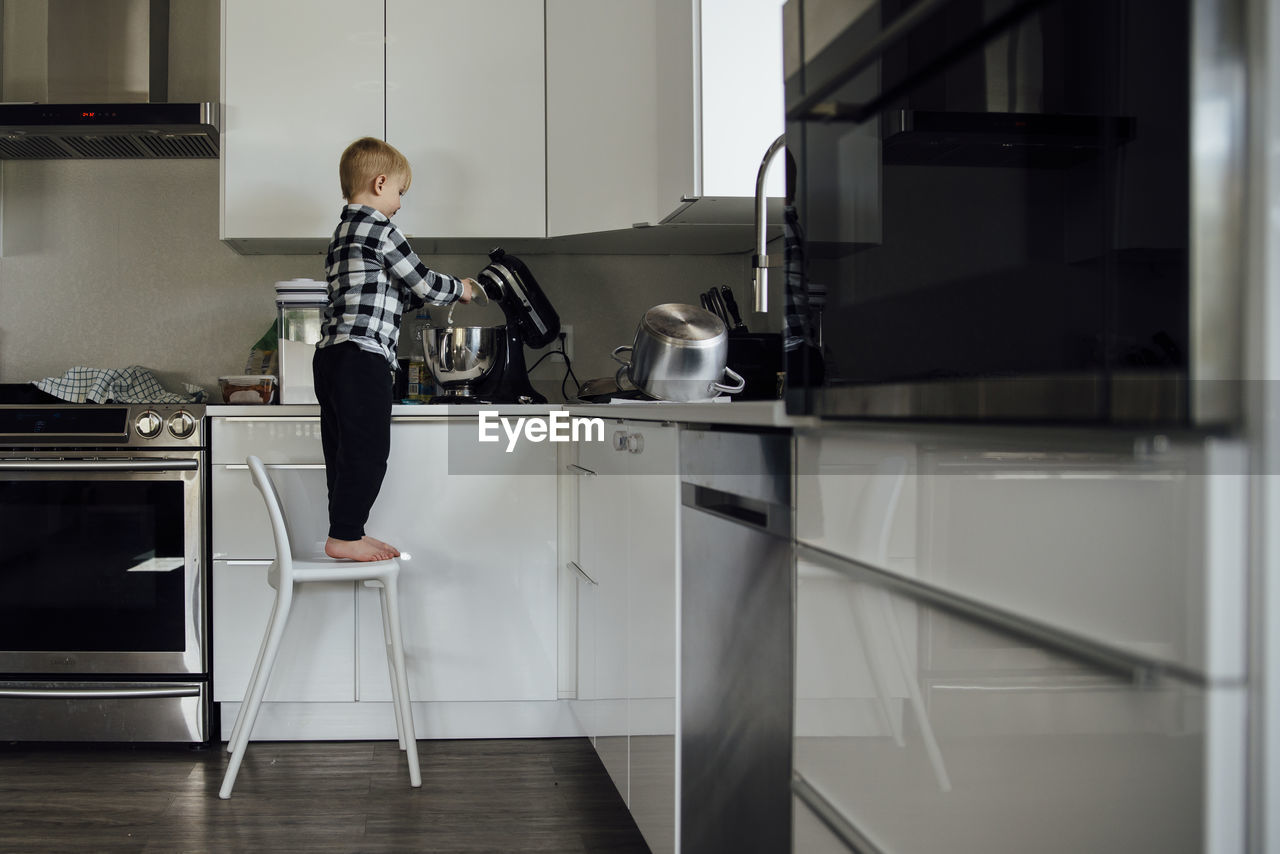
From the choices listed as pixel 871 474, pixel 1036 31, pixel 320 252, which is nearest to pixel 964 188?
pixel 1036 31

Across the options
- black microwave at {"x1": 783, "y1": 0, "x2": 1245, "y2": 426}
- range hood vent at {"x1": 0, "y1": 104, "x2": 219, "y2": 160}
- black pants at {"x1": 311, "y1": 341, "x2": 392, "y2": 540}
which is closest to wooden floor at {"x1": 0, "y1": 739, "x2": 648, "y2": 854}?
black pants at {"x1": 311, "y1": 341, "x2": 392, "y2": 540}

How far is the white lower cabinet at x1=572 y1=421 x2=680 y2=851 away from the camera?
139 cm

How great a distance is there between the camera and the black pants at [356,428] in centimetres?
219

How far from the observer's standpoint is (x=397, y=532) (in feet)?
7.92

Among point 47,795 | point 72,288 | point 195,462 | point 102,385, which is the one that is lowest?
point 47,795

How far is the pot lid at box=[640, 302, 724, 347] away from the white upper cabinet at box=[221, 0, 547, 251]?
0.95 metres

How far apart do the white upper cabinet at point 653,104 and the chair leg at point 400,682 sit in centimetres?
110

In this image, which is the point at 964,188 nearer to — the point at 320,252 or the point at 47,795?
the point at 47,795

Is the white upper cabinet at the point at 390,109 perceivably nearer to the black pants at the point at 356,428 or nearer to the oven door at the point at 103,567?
the black pants at the point at 356,428

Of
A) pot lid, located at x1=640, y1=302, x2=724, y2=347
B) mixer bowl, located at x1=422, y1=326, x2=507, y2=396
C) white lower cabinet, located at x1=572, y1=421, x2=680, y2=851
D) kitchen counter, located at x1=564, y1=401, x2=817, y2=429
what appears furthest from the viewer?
mixer bowl, located at x1=422, y1=326, x2=507, y2=396

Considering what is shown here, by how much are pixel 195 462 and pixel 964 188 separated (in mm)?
2172

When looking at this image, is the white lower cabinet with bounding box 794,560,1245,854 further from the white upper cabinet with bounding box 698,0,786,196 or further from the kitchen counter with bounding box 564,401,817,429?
the white upper cabinet with bounding box 698,0,786,196

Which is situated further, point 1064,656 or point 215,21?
point 215,21

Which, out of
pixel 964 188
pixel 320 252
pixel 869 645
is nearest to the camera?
pixel 964 188
